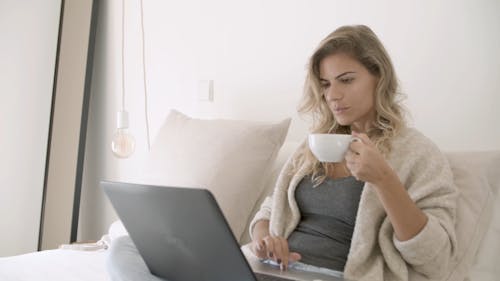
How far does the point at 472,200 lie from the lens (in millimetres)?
1155

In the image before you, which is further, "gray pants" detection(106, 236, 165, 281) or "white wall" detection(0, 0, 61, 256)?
"white wall" detection(0, 0, 61, 256)

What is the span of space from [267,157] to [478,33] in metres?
0.70

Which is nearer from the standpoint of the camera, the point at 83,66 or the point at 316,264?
the point at 316,264

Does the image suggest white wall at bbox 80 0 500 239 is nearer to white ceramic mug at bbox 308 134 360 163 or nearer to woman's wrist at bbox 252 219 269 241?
woman's wrist at bbox 252 219 269 241

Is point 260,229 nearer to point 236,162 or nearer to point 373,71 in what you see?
point 236,162

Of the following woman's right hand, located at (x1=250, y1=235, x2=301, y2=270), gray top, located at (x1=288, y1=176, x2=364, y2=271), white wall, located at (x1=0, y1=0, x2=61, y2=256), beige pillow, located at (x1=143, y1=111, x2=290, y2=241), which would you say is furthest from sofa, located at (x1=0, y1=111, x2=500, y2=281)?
white wall, located at (x1=0, y1=0, x2=61, y2=256)

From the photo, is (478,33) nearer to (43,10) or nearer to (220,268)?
(220,268)

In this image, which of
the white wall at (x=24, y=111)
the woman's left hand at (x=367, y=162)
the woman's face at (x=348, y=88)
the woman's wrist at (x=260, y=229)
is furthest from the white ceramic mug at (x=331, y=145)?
the white wall at (x=24, y=111)

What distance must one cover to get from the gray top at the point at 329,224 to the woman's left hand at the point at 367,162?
0.79ft

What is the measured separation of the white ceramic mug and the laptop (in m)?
0.24

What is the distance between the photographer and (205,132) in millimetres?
1625

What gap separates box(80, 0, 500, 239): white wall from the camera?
1.42m

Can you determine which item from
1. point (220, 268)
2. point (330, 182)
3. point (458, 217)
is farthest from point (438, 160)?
point (220, 268)

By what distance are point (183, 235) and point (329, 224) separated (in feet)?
1.58
